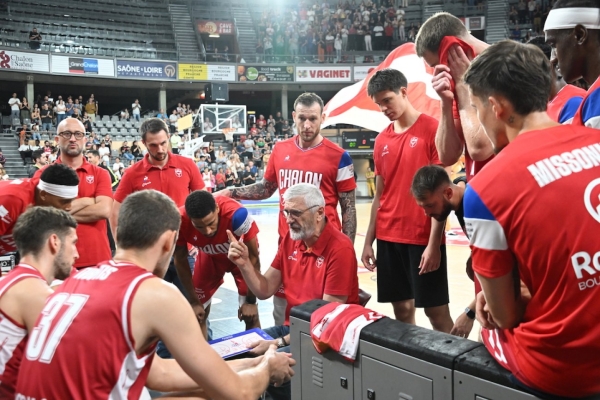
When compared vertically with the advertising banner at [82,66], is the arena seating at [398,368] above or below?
below

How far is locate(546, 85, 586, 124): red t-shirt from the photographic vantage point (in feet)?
7.11

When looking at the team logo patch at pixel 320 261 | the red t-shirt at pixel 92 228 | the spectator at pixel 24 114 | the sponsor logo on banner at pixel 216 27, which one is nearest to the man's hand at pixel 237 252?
→ the team logo patch at pixel 320 261

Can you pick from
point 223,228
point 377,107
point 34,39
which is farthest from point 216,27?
point 223,228

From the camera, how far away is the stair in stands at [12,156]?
19.3 m

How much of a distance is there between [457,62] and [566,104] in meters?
0.52

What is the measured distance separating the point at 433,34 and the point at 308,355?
170cm

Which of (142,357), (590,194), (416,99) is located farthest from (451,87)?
(416,99)

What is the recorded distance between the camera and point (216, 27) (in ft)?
101

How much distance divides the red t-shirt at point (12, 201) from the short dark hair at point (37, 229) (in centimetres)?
139

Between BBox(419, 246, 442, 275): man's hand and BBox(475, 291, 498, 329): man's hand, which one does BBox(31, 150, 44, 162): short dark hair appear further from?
BBox(475, 291, 498, 329): man's hand

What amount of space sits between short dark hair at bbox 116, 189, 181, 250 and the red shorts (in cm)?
258

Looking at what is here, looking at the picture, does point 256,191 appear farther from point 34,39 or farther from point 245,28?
point 245,28

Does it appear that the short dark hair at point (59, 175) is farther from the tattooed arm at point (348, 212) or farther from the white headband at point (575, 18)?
the white headband at point (575, 18)

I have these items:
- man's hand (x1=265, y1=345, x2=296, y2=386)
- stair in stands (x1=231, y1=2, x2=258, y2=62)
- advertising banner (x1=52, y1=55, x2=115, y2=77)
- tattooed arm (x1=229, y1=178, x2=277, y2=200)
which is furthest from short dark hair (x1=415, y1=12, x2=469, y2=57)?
stair in stands (x1=231, y1=2, x2=258, y2=62)
